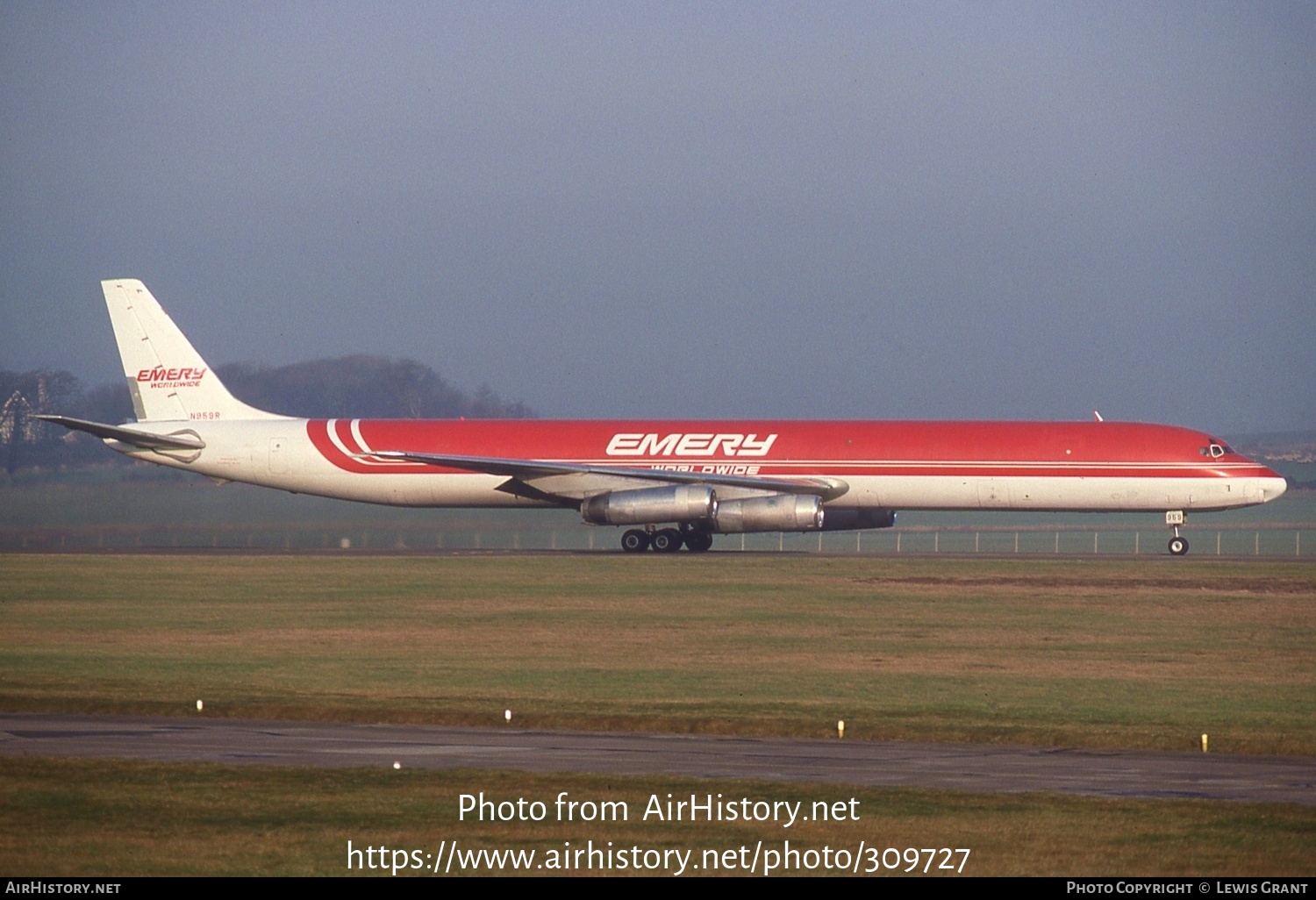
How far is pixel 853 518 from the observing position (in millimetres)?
45094

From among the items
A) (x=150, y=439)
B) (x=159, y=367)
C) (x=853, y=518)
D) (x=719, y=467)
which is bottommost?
(x=853, y=518)

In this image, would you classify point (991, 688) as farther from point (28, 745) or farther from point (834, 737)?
point (28, 745)

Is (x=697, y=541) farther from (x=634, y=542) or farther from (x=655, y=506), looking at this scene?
(x=655, y=506)

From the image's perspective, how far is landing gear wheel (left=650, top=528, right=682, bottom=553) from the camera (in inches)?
1758

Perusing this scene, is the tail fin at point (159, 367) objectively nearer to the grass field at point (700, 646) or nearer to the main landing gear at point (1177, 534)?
the grass field at point (700, 646)

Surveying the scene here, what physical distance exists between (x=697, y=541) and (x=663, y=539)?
1026mm

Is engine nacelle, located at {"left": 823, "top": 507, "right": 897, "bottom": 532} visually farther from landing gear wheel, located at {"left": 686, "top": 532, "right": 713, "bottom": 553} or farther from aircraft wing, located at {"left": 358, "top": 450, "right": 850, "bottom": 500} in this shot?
landing gear wheel, located at {"left": 686, "top": 532, "right": 713, "bottom": 553}

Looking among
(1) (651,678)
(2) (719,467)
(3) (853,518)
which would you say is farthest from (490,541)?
(1) (651,678)

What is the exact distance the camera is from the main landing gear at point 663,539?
147 ft

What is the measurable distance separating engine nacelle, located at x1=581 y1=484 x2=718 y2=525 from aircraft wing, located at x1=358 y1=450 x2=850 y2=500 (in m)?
0.70

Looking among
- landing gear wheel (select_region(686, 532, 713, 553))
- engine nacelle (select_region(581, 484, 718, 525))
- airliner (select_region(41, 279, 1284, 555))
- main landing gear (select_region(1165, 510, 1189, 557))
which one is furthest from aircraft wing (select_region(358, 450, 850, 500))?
main landing gear (select_region(1165, 510, 1189, 557))

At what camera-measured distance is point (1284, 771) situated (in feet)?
49.9

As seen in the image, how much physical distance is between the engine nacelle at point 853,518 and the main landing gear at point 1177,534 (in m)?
7.37

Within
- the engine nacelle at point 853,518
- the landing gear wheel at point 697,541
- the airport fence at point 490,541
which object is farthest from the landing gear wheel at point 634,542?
the engine nacelle at point 853,518
